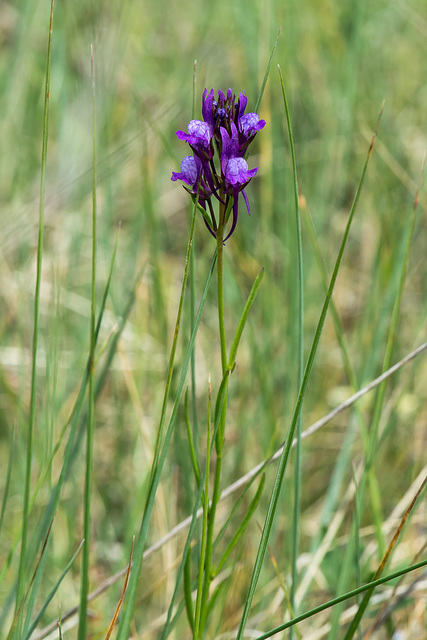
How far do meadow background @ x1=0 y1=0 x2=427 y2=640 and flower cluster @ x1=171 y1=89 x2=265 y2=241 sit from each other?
0.41 m

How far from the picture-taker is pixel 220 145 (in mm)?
891

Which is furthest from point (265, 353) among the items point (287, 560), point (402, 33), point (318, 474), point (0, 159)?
point (402, 33)

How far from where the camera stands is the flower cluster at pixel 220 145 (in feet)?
2.82

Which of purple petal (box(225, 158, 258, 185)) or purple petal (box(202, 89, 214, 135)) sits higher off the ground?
purple petal (box(202, 89, 214, 135))

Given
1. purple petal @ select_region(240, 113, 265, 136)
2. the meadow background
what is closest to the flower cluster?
purple petal @ select_region(240, 113, 265, 136)

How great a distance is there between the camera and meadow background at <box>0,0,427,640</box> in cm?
161

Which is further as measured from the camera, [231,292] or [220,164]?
[231,292]

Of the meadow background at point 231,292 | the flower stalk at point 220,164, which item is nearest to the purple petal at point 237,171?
the flower stalk at point 220,164

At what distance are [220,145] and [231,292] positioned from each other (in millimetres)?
1396

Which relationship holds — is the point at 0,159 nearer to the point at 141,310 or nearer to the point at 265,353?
the point at 141,310

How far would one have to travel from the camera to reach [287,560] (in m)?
1.54

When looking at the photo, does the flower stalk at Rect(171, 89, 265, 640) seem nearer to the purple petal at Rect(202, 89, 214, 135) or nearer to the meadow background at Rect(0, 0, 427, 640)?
the purple petal at Rect(202, 89, 214, 135)

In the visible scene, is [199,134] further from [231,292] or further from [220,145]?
[231,292]

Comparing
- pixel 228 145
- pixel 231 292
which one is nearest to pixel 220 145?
pixel 228 145
